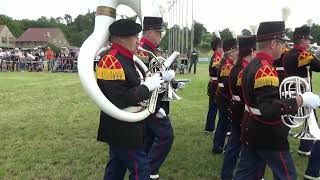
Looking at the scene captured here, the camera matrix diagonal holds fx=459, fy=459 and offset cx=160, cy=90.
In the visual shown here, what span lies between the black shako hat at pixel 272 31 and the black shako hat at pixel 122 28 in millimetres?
1246

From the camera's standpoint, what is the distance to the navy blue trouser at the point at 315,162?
598 centimetres

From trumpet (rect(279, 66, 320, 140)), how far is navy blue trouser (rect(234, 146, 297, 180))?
29cm

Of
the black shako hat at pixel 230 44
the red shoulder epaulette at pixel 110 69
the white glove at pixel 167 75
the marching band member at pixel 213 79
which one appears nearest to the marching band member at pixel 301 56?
the black shako hat at pixel 230 44

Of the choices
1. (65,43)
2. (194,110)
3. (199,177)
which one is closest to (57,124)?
(194,110)

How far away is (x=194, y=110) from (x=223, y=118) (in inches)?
184

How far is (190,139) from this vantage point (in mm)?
8773

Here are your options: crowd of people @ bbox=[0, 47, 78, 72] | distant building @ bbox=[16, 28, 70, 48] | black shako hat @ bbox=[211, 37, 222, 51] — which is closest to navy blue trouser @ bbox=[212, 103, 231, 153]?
black shako hat @ bbox=[211, 37, 222, 51]

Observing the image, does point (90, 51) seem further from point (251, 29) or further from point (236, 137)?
point (251, 29)

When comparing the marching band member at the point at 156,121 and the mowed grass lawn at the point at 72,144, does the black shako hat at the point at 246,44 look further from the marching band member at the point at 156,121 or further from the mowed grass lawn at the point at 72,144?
the mowed grass lawn at the point at 72,144

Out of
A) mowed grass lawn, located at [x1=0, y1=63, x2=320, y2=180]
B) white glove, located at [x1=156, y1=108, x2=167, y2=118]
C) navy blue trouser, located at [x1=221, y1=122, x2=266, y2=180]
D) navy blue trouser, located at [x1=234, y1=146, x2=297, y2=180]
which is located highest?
white glove, located at [x1=156, y1=108, x2=167, y2=118]

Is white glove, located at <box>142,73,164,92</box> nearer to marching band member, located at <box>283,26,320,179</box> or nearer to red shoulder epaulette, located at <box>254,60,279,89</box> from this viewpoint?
red shoulder epaulette, located at <box>254,60,279,89</box>

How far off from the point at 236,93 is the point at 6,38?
10902 cm

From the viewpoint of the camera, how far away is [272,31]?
4.40 m

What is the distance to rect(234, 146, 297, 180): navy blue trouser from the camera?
14.3ft
